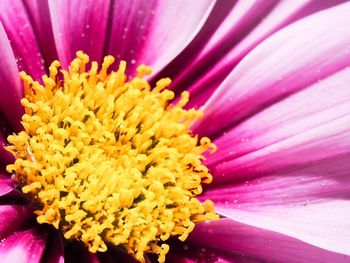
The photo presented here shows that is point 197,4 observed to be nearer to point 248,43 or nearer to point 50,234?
point 248,43

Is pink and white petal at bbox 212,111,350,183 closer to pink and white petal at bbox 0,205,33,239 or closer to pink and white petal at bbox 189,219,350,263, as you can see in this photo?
pink and white petal at bbox 189,219,350,263

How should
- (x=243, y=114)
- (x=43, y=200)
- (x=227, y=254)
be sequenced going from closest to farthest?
(x=43, y=200) < (x=227, y=254) < (x=243, y=114)

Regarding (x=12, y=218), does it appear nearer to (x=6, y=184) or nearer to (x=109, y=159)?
(x=6, y=184)

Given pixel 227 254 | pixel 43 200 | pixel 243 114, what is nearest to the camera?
pixel 43 200

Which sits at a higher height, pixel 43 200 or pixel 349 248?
pixel 349 248

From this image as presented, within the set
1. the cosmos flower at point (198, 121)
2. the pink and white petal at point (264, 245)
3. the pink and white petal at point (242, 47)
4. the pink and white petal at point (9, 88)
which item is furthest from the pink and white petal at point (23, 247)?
the pink and white petal at point (242, 47)

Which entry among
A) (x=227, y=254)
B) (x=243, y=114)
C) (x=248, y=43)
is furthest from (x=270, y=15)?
(x=227, y=254)
